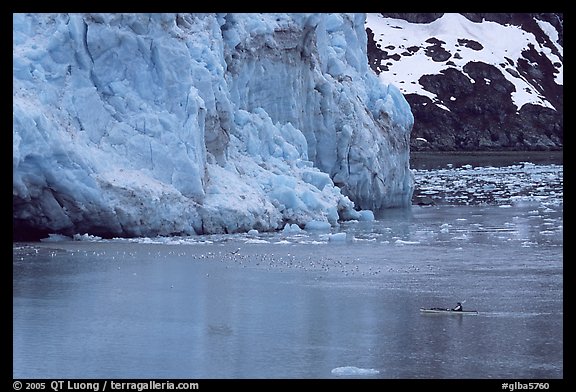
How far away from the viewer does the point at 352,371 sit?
9.93m

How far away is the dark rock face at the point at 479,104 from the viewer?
84.7m

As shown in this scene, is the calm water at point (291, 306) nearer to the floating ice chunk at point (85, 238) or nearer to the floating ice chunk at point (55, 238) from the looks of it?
the floating ice chunk at point (85, 238)

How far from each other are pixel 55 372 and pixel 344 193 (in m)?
18.5

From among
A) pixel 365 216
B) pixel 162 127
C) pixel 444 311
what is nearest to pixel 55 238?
pixel 162 127

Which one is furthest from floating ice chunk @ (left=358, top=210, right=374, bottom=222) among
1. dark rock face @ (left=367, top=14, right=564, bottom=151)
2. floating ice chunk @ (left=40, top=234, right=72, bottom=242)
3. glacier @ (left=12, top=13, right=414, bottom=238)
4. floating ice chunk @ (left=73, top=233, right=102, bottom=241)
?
dark rock face @ (left=367, top=14, right=564, bottom=151)

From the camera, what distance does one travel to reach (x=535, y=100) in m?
90.0

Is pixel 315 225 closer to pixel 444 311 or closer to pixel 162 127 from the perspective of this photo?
pixel 162 127

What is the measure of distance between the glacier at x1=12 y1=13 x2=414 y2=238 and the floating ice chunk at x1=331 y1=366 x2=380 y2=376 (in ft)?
30.3

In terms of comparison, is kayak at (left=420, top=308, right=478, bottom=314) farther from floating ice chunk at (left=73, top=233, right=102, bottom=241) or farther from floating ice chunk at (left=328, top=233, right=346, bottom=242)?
floating ice chunk at (left=73, top=233, right=102, bottom=241)

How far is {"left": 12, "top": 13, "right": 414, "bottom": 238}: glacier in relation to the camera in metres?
18.8

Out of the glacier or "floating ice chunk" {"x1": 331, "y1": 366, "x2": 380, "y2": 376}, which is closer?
"floating ice chunk" {"x1": 331, "y1": 366, "x2": 380, "y2": 376}

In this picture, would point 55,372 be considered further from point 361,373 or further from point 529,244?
point 529,244

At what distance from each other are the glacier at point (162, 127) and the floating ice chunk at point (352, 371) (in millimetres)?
9241

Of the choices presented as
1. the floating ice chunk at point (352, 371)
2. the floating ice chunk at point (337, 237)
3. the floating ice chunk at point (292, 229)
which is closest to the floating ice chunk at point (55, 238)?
the floating ice chunk at point (292, 229)
